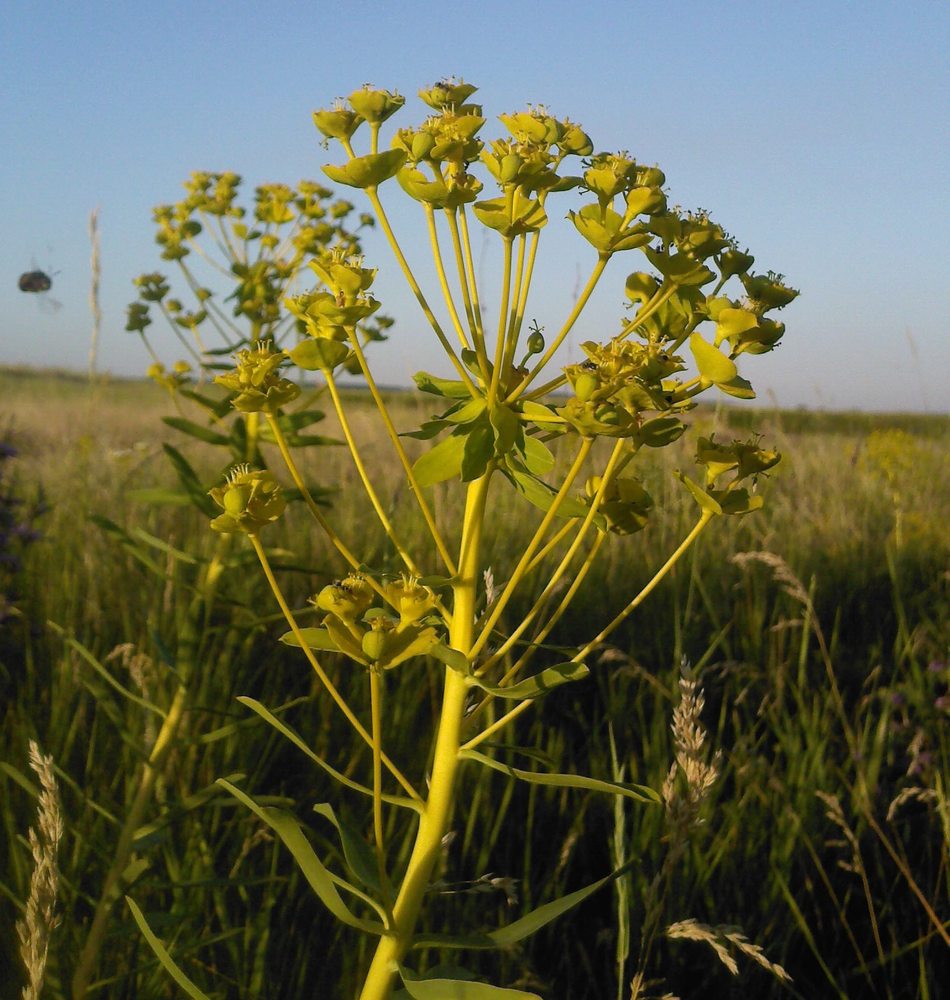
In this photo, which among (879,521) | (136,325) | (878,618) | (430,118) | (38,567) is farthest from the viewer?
(879,521)

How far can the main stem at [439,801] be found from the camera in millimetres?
930

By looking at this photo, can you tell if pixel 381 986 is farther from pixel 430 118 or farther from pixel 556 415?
pixel 430 118

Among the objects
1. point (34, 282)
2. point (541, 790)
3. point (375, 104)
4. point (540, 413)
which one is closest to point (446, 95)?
point (375, 104)

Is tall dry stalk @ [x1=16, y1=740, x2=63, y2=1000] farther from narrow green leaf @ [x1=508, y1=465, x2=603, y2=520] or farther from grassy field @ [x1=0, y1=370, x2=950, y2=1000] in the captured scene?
narrow green leaf @ [x1=508, y1=465, x2=603, y2=520]

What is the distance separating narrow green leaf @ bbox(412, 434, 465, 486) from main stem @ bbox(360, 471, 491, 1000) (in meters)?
0.04

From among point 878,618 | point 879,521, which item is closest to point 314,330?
point 878,618

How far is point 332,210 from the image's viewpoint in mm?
2330

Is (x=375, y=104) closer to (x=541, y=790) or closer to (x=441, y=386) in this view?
(x=441, y=386)

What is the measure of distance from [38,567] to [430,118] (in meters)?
2.49

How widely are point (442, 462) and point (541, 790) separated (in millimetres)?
1317

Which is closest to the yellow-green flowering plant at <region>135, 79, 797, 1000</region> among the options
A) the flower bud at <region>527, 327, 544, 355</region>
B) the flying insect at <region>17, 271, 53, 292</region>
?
the flower bud at <region>527, 327, 544, 355</region>

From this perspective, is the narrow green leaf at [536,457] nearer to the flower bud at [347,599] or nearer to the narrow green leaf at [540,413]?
the narrow green leaf at [540,413]

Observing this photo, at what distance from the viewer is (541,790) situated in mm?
2084

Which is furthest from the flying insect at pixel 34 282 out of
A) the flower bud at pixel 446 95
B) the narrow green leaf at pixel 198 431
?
the flower bud at pixel 446 95
